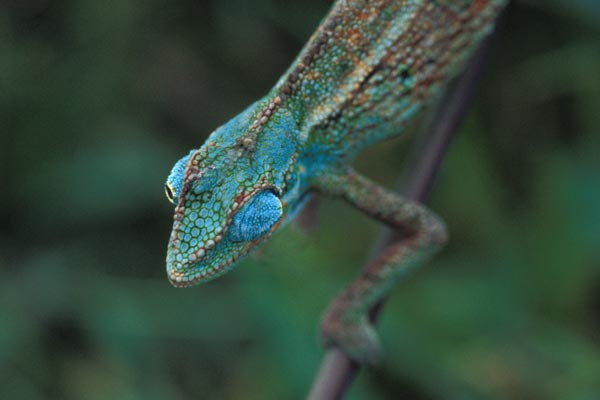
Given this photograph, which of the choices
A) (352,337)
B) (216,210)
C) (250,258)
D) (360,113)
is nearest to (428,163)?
(360,113)

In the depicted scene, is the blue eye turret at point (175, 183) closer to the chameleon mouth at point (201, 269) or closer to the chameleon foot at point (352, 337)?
the chameleon mouth at point (201, 269)

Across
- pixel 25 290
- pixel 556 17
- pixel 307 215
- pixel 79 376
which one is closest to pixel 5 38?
pixel 25 290

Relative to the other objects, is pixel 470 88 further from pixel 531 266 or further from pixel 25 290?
pixel 25 290

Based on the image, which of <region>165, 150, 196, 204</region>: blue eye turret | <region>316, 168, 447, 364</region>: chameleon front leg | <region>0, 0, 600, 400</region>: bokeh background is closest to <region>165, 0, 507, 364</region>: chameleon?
<region>316, 168, 447, 364</region>: chameleon front leg

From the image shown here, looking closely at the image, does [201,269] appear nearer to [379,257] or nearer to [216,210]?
[216,210]

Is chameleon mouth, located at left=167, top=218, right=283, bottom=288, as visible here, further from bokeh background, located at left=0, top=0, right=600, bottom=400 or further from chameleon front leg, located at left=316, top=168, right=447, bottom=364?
bokeh background, located at left=0, top=0, right=600, bottom=400
